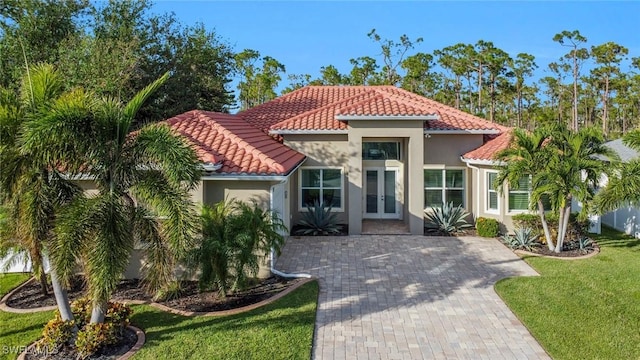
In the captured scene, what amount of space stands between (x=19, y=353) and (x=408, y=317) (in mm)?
8333

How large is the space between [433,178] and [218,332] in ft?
47.5

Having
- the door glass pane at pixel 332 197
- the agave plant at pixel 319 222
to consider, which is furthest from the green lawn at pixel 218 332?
the door glass pane at pixel 332 197

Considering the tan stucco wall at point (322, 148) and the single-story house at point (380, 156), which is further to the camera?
the tan stucco wall at point (322, 148)

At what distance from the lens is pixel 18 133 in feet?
25.8

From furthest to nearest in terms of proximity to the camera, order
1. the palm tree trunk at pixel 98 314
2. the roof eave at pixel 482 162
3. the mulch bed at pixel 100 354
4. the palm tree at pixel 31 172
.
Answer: the roof eave at pixel 482 162
the palm tree trunk at pixel 98 314
the mulch bed at pixel 100 354
the palm tree at pixel 31 172

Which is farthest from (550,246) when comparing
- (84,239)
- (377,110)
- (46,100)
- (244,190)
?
(46,100)

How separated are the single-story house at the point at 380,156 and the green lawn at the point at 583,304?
4.90 metres

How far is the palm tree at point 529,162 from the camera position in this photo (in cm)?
1556

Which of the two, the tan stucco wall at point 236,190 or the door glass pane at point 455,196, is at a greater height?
the tan stucco wall at point 236,190

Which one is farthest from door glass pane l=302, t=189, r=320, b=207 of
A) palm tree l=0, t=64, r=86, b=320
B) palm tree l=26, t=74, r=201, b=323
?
palm tree l=0, t=64, r=86, b=320

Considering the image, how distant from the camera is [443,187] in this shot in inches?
825

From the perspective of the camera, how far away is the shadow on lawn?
9469mm

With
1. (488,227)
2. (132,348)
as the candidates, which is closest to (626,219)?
(488,227)

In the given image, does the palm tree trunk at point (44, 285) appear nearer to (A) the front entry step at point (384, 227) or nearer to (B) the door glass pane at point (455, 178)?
(A) the front entry step at point (384, 227)
